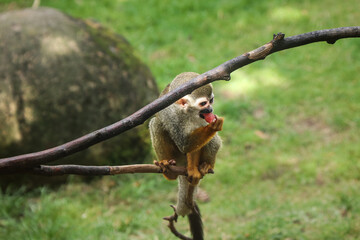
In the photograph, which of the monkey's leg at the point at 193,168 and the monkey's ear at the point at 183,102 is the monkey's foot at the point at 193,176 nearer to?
the monkey's leg at the point at 193,168

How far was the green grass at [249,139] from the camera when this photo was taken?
3084mm

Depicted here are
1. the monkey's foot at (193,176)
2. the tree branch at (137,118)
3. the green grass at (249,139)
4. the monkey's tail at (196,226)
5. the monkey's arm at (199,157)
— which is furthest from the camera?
the green grass at (249,139)

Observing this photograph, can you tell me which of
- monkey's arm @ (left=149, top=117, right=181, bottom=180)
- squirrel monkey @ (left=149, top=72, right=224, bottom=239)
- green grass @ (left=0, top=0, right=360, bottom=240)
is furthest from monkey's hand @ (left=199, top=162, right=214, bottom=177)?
green grass @ (left=0, top=0, right=360, bottom=240)

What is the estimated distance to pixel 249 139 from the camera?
4297 mm

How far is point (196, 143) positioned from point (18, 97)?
8.52 feet

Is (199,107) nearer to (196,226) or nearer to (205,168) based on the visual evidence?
(205,168)

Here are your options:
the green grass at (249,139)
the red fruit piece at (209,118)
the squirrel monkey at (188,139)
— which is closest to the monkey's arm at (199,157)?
the squirrel monkey at (188,139)

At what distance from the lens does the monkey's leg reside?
1887 millimetres

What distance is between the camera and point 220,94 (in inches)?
194

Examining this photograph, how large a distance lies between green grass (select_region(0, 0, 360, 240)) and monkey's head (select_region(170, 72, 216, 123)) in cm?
140

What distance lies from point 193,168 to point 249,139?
2459 millimetres

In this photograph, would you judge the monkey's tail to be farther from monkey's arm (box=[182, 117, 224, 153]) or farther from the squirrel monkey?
monkey's arm (box=[182, 117, 224, 153])

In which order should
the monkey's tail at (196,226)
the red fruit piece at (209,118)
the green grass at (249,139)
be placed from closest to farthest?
the red fruit piece at (209,118)
the monkey's tail at (196,226)
the green grass at (249,139)

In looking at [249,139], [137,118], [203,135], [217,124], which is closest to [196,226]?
[203,135]
